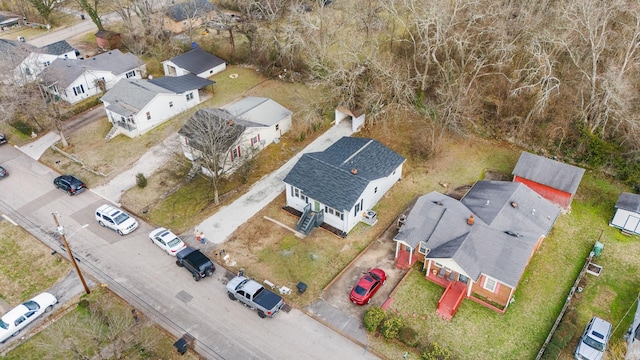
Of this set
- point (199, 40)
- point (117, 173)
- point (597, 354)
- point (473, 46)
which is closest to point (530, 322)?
point (597, 354)

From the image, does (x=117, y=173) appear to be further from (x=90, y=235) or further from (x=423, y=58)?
(x=423, y=58)

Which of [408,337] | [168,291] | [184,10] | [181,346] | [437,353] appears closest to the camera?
[437,353]

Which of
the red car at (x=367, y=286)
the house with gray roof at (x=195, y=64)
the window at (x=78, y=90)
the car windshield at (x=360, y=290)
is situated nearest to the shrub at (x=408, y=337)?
the red car at (x=367, y=286)

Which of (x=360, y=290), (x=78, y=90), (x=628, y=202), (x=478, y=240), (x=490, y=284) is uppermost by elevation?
(x=478, y=240)

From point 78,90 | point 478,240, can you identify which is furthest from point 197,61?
point 478,240

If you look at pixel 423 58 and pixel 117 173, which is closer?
pixel 117 173

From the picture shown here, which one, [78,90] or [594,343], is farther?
[78,90]

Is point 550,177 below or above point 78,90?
above

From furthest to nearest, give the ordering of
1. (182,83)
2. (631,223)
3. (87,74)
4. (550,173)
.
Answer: (87,74) < (182,83) < (550,173) < (631,223)

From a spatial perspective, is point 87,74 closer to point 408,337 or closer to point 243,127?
point 243,127
